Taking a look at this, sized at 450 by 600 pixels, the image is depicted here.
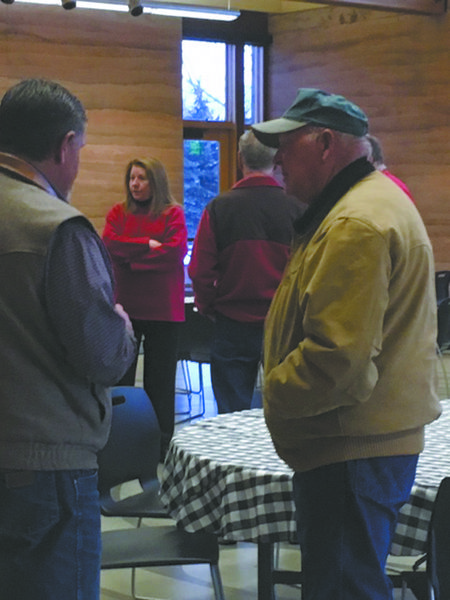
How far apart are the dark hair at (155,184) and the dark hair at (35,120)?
3.15 m

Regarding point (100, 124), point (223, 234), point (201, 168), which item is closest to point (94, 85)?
point (100, 124)

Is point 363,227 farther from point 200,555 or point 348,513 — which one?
point 200,555

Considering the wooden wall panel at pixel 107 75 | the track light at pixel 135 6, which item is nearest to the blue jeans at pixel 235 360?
the track light at pixel 135 6

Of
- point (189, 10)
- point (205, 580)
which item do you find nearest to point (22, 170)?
point (205, 580)

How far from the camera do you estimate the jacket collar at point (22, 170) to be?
1.96m

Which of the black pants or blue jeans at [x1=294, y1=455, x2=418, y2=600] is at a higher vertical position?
blue jeans at [x1=294, y1=455, x2=418, y2=600]

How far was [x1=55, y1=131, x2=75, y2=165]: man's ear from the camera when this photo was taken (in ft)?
6.50

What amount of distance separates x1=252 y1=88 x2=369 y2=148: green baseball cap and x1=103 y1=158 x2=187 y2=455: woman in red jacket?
288 centimetres

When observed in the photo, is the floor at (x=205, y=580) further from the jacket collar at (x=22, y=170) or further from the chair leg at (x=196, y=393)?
the chair leg at (x=196, y=393)

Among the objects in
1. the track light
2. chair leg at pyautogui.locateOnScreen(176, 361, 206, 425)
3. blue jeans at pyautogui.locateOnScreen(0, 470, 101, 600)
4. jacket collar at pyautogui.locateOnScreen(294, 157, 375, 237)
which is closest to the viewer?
blue jeans at pyautogui.locateOnScreen(0, 470, 101, 600)

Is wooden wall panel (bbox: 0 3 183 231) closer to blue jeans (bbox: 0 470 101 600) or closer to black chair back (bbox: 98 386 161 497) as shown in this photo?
black chair back (bbox: 98 386 161 497)

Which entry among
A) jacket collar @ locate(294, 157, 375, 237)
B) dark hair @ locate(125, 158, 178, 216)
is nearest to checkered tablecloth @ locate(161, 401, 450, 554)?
jacket collar @ locate(294, 157, 375, 237)

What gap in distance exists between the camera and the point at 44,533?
74.4 inches

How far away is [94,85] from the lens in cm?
994
